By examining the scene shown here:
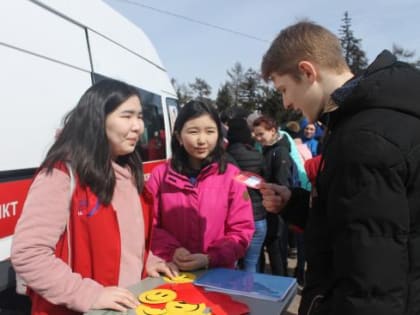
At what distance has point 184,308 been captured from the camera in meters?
1.33

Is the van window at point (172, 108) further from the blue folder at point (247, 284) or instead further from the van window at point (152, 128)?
the blue folder at point (247, 284)

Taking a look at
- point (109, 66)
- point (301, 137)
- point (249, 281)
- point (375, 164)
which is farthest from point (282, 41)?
point (301, 137)

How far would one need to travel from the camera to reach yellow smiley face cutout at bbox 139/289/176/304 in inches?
54.5

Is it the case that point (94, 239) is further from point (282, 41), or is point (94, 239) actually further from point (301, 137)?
point (301, 137)

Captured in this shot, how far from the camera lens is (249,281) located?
157 cm

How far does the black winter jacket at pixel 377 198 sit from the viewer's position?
1041 millimetres

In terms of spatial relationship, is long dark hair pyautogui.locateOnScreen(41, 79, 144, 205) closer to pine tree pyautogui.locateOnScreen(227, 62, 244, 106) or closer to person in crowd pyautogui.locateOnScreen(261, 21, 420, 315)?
person in crowd pyautogui.locateOnScreen(261, 21, 420, 315)

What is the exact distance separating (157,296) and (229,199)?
2.76 ft

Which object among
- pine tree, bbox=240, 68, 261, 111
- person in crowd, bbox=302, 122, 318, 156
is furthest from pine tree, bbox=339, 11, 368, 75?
person in crowd, bbox=302, 122, 318, 156

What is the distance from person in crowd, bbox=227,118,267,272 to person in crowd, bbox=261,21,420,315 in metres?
2.45

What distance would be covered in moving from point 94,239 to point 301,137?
17.4ft

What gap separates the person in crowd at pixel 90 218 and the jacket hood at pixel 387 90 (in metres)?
0.90

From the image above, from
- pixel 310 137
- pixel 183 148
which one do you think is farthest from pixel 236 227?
pixel 310 137

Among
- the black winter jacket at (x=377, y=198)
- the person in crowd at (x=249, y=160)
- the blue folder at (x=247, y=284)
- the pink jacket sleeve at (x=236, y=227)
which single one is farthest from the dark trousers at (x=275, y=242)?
the black winter jacket at (x=377, y=198)
